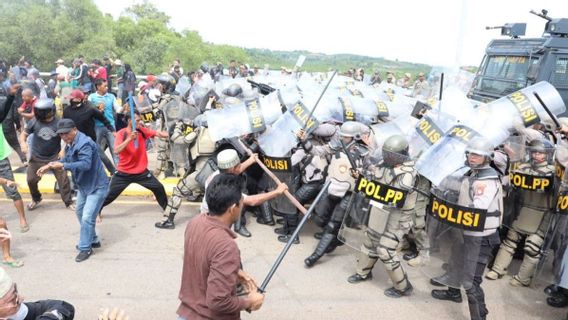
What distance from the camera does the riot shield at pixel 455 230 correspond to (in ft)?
12.7

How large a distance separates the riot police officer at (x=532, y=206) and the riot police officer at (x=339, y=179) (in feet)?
5.47

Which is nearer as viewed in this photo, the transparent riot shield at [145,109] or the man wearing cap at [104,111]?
the transparent riot shield at [145,109]

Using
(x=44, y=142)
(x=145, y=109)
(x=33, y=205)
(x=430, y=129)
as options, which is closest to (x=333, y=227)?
(x=430, y=129)

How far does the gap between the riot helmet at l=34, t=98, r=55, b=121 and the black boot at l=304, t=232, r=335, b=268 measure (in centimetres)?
379

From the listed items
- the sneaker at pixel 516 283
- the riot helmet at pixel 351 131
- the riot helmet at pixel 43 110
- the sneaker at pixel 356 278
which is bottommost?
the sneaker at pixel 356 278

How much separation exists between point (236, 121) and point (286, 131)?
661 millimetres

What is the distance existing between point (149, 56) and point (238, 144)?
81.4 feet

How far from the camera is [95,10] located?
32875 mm

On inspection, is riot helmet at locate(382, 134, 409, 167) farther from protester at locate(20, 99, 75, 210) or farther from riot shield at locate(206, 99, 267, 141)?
protester at locate(20, 99, 75, 210)

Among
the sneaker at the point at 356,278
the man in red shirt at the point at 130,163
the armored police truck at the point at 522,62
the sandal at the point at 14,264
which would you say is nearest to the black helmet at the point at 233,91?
the man in red shirt at the point at 130,163

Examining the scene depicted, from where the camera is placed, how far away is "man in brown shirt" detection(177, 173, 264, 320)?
235 centimetres

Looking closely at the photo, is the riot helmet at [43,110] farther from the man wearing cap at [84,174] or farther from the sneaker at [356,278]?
the sneaker at [356,278]

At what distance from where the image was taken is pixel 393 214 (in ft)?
14.6

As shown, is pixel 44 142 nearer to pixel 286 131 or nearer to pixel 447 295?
pixel 286 131
